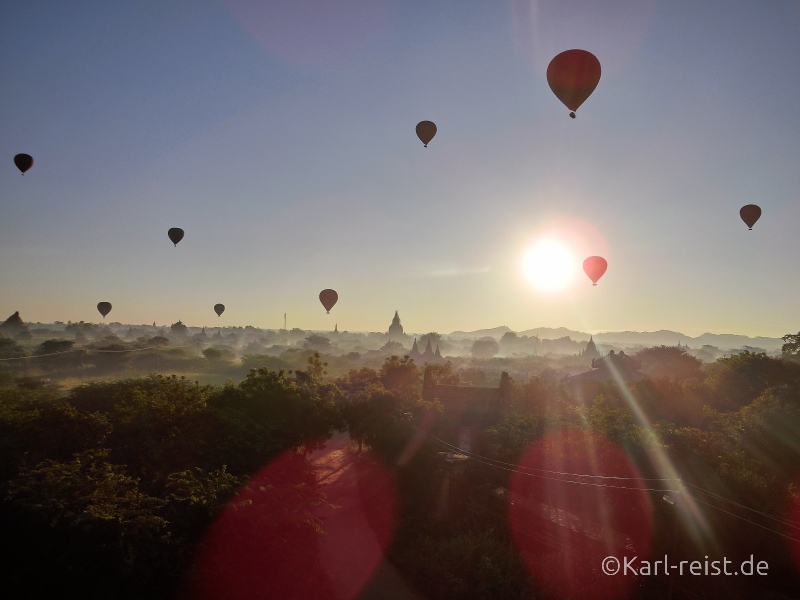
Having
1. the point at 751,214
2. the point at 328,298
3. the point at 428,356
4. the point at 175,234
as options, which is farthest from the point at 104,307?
the point at 751,214

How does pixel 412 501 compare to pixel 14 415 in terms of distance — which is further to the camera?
pixel 412 501

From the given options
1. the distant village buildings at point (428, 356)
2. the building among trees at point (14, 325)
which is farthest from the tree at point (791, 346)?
the building among trees at point (14, 325)

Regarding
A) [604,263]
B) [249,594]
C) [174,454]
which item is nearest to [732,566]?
[249,594]

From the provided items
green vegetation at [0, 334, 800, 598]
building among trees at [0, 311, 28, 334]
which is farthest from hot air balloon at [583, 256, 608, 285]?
building among trees at [0, 311, 28, 334]

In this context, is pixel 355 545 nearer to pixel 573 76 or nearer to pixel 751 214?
pixel 573 76

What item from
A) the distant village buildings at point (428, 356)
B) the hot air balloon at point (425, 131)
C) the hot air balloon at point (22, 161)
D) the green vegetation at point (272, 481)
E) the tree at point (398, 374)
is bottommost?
the green vegetation at point (272, 481)

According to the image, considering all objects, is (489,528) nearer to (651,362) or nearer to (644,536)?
(644,536)

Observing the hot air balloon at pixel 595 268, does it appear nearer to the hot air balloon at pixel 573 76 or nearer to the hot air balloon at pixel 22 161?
the hot air balloon at pixel 573 76
